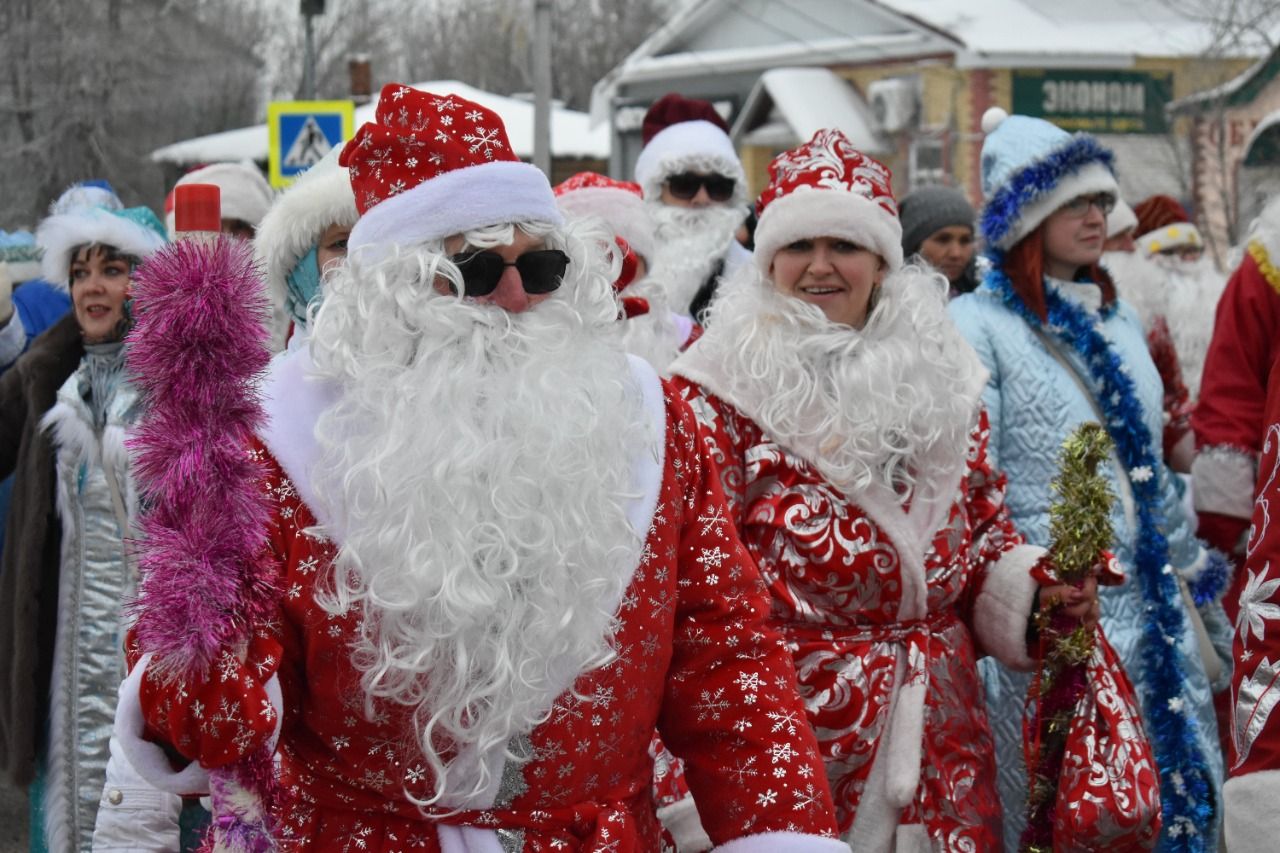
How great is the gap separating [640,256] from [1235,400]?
220 centimetres

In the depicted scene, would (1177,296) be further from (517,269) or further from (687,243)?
(517,269)

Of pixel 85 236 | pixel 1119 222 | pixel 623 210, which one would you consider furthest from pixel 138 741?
pixel 1119 222

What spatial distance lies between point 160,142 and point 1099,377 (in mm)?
24827

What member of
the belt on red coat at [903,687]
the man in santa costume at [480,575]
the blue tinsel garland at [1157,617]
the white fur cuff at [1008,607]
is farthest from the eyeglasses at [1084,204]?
the man in santa costume at [480,575]

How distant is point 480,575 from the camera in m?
2.45

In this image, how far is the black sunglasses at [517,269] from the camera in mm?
2609

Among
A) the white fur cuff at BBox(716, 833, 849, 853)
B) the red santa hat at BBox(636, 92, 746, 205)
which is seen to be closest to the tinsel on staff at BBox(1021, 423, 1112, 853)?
the white fur cuff at BBox(716, 833, 849, 853)

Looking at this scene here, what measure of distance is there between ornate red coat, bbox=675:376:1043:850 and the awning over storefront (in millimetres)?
20496

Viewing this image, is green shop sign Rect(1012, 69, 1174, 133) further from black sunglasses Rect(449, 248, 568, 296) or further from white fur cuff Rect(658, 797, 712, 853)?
black sunglasses Rect(449, 248, 568, 296)

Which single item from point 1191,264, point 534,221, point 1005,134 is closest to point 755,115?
point 1191,264

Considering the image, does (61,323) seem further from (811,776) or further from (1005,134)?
(811,776)

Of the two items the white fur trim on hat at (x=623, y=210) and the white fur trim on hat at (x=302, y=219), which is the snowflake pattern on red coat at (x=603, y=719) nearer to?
the white fur trim on hat at (x=302, y=219)

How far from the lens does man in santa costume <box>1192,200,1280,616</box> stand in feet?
17.0

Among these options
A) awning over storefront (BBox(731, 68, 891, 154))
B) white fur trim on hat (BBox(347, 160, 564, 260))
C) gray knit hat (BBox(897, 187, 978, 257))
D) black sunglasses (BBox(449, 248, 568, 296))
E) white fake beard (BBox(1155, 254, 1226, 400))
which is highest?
white fur trim on hat (BBox(347, 160, 564, 260))
